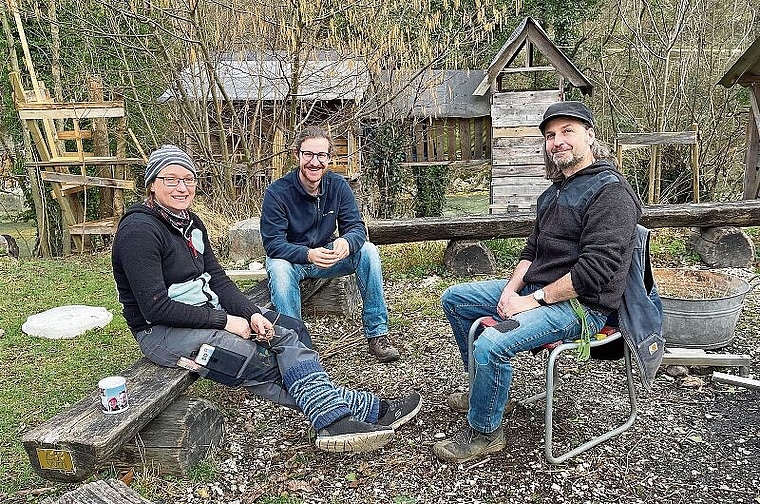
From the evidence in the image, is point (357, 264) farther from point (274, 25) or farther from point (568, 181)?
point (274, 25)

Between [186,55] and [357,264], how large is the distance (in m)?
3.79

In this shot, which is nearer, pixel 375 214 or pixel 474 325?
pixel 474 325

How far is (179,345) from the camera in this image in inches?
118

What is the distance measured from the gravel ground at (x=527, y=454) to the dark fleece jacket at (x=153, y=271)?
0.70 metres

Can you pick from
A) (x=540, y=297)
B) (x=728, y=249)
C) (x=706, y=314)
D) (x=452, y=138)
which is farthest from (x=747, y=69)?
(x=540, y=297)

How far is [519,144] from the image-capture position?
961 centimetres

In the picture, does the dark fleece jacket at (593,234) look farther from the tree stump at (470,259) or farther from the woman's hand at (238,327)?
the tree stump at (470,259)

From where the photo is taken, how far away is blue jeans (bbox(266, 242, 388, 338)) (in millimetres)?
4020

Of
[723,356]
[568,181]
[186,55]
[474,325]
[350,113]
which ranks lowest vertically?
[723,356]

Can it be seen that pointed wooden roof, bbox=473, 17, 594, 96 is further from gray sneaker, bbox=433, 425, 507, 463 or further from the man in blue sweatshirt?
gray sneaker, bbox=433, 425, 507, 463

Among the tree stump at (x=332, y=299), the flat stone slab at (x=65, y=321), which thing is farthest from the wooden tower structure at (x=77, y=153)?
the tree stump at (x=332, y=299)

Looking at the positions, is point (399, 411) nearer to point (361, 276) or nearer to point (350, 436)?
point (350, 436)

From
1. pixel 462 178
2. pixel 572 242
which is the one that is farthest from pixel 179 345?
pixel 462 178

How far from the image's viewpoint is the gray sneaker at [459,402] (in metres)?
3.50
